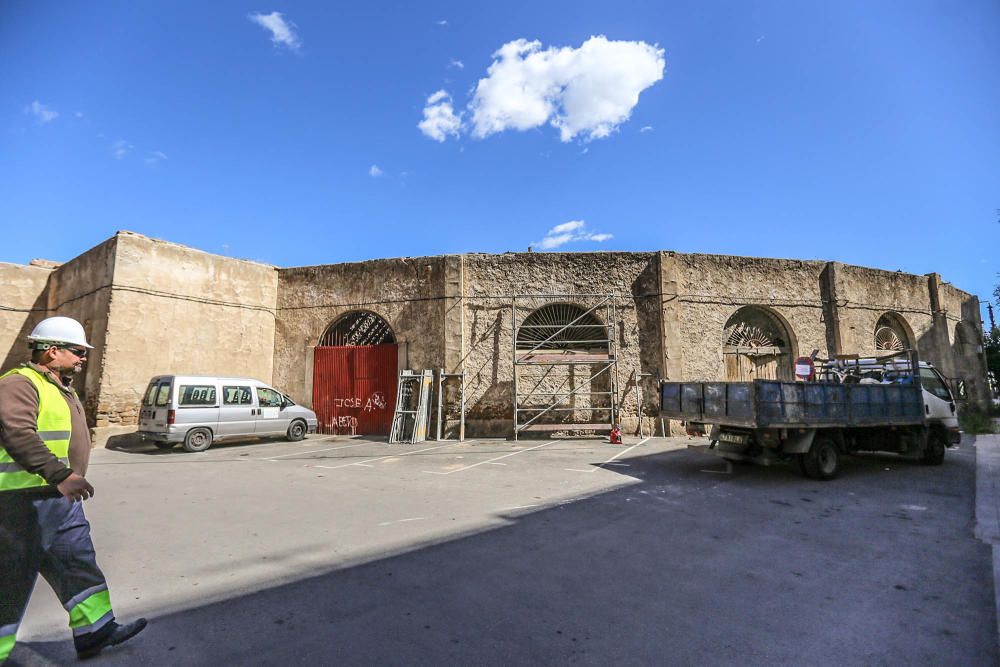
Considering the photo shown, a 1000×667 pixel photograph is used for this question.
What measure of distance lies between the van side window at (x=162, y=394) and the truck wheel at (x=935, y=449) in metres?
15.7

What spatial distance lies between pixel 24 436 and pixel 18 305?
19.2 meters

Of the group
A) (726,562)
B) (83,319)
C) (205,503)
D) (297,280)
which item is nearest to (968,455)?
(726,562)

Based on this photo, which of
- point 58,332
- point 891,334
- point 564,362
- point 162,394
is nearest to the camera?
point 58,332

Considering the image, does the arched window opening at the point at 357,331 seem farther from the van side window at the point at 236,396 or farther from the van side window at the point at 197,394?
the van side window at the point at 197,394

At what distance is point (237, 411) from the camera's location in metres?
11.9

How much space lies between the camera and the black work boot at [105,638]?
260 cm

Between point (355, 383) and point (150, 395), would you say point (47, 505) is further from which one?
point (355, 383)

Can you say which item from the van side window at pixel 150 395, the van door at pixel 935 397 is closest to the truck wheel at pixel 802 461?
the van door at pixel 935 397

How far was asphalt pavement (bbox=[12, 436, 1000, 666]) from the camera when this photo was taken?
2.74m

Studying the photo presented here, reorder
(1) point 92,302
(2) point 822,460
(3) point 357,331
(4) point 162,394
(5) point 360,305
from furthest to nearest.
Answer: (3) point 357,331 < (5) point 360,305 < (1) point 92,302 < (4) point 162,394 < (2) point 822,460

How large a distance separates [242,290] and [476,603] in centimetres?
1412

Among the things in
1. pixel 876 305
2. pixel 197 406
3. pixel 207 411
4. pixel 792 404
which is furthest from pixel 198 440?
pixel 876 305

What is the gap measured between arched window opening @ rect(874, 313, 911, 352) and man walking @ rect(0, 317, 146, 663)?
A: 67.0 ft

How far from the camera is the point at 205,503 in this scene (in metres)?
6.09
